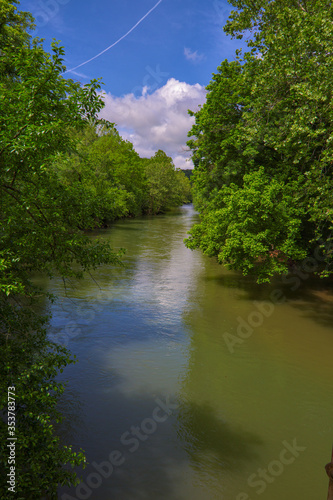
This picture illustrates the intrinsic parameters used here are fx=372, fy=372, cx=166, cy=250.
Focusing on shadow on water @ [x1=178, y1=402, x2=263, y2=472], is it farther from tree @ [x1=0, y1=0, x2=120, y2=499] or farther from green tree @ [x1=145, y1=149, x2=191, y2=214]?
green tree @ [x1=145, y1=149, x2=191, y2=214]

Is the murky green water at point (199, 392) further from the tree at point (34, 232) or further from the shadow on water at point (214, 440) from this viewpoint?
the tree at point (34, 232)

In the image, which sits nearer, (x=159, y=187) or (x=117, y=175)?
(x=117, y=175)

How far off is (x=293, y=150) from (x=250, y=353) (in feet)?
32.2

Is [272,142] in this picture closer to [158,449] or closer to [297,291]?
[297,291]

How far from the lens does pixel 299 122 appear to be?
1409cm

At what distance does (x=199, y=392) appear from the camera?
11000 millimetres

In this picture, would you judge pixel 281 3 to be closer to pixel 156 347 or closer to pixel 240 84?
pixel 240 84

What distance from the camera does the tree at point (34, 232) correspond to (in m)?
5.21

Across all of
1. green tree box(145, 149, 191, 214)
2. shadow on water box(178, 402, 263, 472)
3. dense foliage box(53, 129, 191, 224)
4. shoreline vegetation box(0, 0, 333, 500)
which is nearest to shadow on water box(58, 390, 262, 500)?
shadow on water box(178, 402, 263, 472)

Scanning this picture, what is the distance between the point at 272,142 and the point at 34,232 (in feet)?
38.4

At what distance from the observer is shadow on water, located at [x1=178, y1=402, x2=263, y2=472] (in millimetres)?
8328

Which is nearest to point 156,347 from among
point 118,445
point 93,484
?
point 118,445

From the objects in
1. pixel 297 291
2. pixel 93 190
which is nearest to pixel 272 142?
pixel 93 190

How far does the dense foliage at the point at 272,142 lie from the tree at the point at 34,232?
30.0 feet
